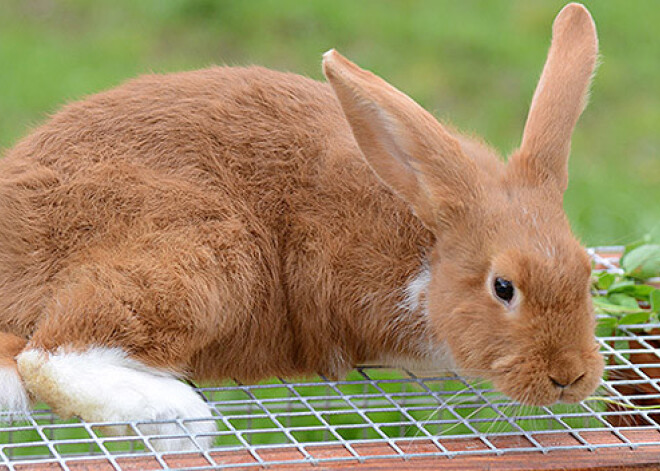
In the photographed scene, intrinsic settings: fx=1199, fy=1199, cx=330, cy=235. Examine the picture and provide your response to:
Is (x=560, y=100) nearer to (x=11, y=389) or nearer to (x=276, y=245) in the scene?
(x=276, y=245)

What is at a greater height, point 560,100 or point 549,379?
point 560,100

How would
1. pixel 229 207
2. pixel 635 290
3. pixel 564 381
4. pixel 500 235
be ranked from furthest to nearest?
pixel 635 290
pixel 229 207
pixel 500 235
pixel 564 381

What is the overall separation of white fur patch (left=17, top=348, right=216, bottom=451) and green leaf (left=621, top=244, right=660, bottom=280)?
4.41 ft

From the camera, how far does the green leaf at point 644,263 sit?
336 cm

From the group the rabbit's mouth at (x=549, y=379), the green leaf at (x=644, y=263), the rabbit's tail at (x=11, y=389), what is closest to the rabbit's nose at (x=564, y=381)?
the rabbit's mouth at (x=549, y=379)

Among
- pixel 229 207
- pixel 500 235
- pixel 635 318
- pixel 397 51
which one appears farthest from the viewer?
pixel 397 51

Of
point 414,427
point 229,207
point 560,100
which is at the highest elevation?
point 560,100

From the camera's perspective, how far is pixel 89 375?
8.72 ft

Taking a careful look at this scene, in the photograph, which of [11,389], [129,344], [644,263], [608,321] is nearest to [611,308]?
[608,321]

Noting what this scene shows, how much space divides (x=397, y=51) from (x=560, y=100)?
11.9ft

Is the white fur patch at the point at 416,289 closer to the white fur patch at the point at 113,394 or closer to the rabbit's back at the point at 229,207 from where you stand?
the rabbit's back at the point at 229,207

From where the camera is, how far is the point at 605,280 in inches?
130

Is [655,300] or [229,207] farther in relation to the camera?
[655,300]

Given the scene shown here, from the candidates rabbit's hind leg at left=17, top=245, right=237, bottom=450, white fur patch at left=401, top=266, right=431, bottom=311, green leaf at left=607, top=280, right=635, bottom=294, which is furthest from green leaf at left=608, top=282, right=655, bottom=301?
rabbit's hind leg at left=17, top=245, right=237, bottom=450
